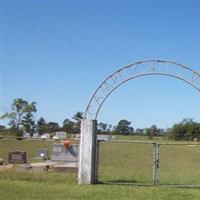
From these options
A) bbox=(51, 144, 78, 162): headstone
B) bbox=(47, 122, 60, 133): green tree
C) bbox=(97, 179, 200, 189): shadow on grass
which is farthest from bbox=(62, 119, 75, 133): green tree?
bbox=(97, 179, 200, 189): shadow on grass

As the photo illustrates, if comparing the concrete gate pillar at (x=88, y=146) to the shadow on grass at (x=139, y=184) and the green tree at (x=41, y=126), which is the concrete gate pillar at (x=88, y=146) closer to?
the shadow on grass at (x=139, y=184)

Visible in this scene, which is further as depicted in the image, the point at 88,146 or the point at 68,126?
the point at 68,126

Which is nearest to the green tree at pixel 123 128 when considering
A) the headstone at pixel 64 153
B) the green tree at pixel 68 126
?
the green tree at pixel 68 126

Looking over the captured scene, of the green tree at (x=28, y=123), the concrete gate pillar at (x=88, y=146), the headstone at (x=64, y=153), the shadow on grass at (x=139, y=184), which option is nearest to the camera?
the shadow on grass at (x=139, y=184)

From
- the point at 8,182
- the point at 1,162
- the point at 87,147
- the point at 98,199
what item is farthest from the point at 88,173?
the point at 1,162

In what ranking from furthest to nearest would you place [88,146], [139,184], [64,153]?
Answer: [64,153] → [88,146] → [139,184]

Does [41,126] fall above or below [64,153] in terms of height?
below

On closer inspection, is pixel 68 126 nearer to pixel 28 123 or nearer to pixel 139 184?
pixel 28 123

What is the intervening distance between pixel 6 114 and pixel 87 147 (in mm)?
144925

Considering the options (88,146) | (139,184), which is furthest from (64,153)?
(139,184)

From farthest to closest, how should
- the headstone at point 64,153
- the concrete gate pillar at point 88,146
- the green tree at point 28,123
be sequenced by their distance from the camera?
the green tree at point 28,123 < the headstone at point 64,153 < the concrete gate pillar at point 88,146

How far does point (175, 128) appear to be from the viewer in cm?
13462

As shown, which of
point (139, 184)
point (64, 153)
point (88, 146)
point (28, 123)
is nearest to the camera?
point (139, 184)

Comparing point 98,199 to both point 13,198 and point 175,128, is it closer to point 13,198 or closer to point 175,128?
point 13,198
